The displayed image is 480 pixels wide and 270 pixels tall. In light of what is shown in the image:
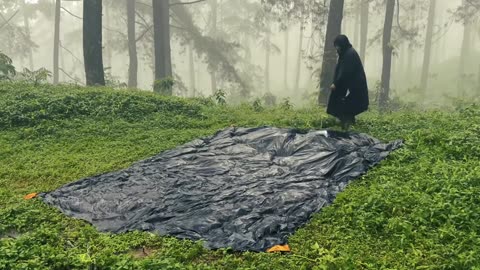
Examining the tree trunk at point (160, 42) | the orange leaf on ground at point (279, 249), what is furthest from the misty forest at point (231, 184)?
the tree trunk at point (160, 42)

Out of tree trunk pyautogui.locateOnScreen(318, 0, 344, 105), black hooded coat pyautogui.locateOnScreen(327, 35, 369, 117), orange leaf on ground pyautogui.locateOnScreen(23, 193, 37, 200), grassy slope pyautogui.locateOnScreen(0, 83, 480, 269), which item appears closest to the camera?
grassy slope pyautogui.locateOnScreen(0, 83, 480, 269)

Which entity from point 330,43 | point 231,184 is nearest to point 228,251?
point 231,184

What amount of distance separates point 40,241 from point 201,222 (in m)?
1.77

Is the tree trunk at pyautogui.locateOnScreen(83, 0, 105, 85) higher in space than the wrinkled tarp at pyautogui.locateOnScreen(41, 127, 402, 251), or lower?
higher

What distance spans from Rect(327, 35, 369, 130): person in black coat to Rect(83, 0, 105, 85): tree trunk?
8.42 m

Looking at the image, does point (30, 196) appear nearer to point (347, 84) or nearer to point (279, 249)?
point (279, 249)

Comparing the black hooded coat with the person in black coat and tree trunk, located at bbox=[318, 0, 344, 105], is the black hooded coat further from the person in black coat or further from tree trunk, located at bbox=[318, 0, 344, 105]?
tree trunk, located at bbox=[318, 0, 344, 105]

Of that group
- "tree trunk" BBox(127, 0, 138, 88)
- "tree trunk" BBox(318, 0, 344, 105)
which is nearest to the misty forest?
"tree trunk" BBox(318, 0, 344, 105)

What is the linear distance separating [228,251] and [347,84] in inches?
194

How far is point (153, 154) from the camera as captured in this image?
25.0ft

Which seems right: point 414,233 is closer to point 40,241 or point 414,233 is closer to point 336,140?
point 336,140

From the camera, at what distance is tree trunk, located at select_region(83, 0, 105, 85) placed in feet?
43.3

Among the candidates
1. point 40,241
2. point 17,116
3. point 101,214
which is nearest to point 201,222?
point 101,214

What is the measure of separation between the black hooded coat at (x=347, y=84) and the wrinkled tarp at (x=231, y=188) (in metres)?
1.03
